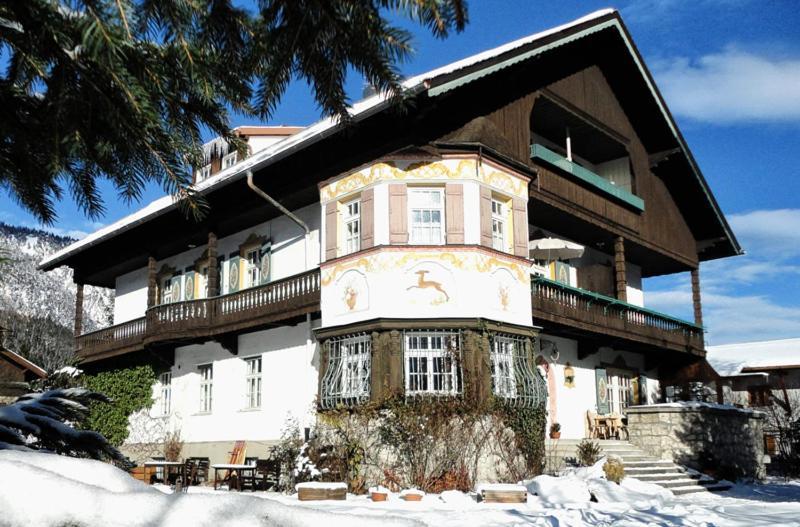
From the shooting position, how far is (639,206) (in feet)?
75.9

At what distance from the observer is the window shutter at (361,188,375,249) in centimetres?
1697

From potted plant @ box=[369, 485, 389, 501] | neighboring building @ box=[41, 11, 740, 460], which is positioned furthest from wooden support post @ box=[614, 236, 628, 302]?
potted plant @ box=[369, 485, 389, 501]

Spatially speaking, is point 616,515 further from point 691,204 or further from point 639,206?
point 691,204

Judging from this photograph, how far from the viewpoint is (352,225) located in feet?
58.6

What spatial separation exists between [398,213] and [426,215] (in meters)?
0.66

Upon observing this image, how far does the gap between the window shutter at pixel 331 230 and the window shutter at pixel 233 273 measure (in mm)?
4986

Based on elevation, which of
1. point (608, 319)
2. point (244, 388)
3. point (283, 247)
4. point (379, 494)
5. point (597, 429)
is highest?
point (283, 247)

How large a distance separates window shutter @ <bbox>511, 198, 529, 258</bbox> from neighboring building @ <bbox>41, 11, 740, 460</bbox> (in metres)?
0.05

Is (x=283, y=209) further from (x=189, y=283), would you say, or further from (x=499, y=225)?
(x=189, y=283)

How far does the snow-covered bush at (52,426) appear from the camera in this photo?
3150mm

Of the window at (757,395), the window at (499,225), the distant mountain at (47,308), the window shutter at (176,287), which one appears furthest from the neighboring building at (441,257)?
the distant mountain at (47,308)

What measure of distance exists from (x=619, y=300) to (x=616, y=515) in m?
10.3

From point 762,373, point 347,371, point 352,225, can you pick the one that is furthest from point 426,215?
point 762,373

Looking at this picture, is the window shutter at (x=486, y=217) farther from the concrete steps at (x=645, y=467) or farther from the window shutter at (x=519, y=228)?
the concrete steps at (x=645, y=467)
